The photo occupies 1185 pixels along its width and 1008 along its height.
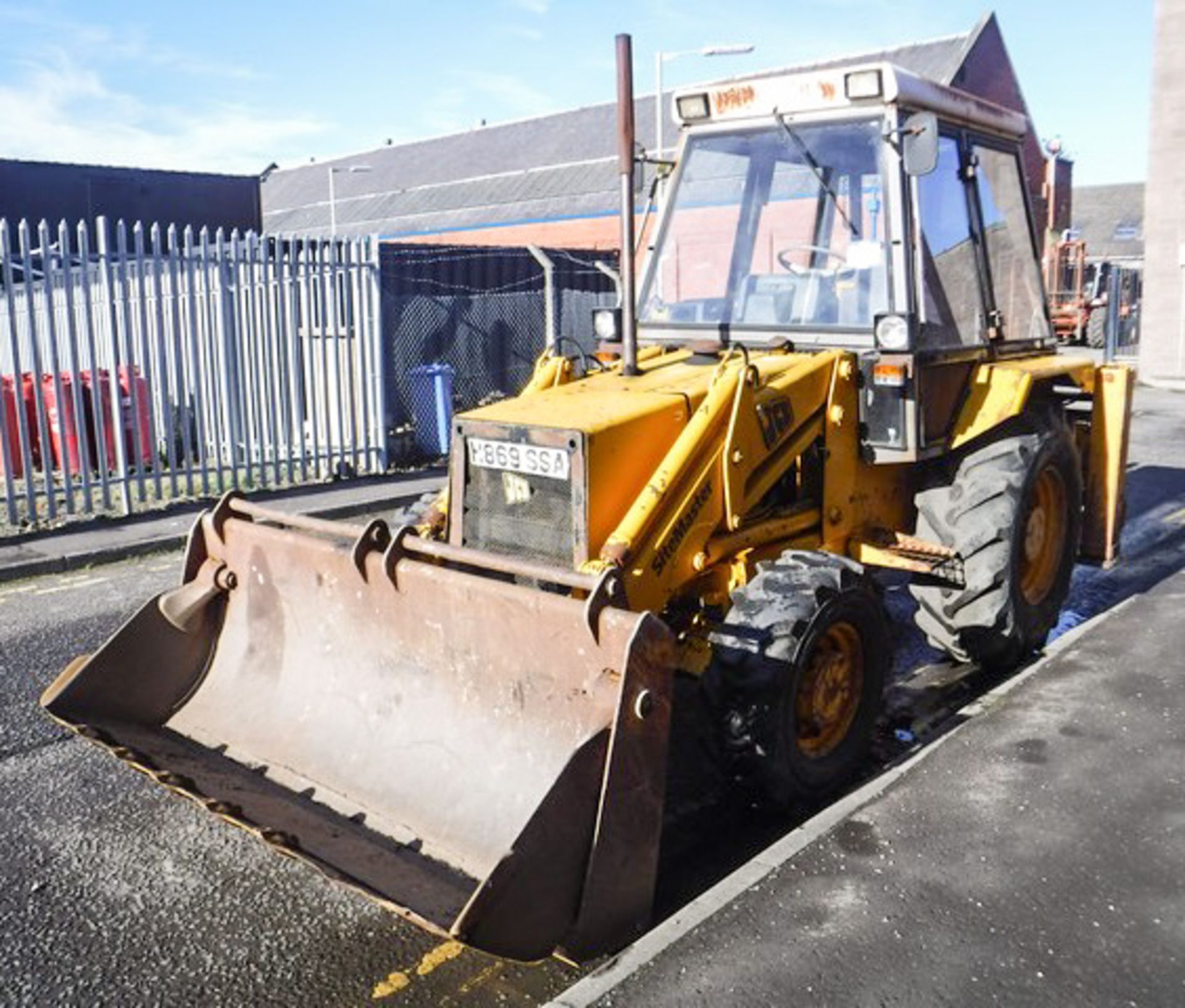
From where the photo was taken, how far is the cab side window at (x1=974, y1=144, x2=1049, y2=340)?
6.10 metres

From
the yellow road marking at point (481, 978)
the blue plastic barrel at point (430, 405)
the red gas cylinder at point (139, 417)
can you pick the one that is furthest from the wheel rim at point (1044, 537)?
the blue plastic barrel at point (430, 405)

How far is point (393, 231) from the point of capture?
38094 mm

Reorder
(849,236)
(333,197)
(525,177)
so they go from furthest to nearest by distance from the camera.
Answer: (333,197), (525,177), (849,236)

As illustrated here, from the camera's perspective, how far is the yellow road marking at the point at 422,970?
130 inches

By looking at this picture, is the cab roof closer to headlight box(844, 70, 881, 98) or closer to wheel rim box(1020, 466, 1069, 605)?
headlight box(844, 70, 881, 98)

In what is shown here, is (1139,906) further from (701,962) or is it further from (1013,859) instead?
(701,962)

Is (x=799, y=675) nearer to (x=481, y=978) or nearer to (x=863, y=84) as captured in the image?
(x=481, y=978)

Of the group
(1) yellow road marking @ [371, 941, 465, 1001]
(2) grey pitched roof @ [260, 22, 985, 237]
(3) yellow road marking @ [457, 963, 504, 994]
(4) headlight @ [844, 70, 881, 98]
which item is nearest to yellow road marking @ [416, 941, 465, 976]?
(1) yellow road marking @ [371, 941, 465, 1001]

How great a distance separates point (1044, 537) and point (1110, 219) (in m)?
55.6

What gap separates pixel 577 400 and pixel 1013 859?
7.80ft

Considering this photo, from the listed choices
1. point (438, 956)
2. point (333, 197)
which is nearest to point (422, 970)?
point (438, 956)

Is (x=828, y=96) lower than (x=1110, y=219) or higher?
lower

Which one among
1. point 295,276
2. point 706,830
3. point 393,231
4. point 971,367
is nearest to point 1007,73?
point 393,231

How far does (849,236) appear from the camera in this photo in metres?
5.23
